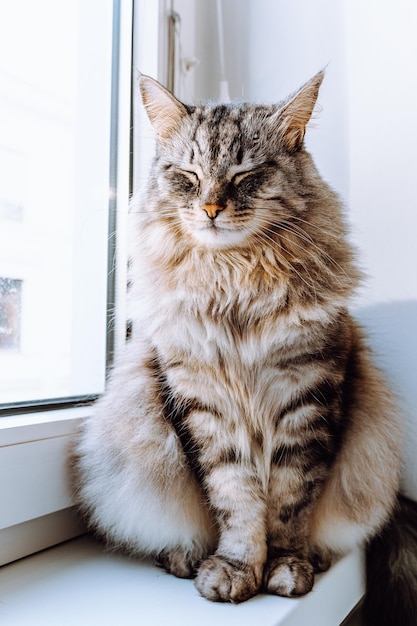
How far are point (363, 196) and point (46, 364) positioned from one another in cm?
91

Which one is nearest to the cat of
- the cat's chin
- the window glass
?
the cat's chin

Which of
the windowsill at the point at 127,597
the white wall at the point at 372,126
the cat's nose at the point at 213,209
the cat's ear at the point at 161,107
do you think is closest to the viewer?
the windowsill at the point at 127,597

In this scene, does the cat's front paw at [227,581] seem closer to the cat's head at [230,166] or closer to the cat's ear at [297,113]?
the cat's head at [230,166]

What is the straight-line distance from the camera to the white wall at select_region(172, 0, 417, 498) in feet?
4.28

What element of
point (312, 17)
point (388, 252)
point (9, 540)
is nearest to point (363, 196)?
point (388, 252)

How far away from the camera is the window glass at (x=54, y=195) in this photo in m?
1.09

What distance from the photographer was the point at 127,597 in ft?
2.88

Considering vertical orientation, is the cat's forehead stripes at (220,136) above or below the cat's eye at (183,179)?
above

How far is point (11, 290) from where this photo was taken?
3.58ft

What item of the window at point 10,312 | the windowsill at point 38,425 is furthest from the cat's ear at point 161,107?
the windowsill at point 38,425

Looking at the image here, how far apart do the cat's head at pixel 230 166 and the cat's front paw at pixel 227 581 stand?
1.83ft

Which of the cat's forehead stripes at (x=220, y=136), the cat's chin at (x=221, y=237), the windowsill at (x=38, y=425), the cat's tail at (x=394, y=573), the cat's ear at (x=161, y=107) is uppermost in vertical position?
the cat's ear at (x=161, y=107)

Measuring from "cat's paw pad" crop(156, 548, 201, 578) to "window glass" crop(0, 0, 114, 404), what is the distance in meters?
0.42

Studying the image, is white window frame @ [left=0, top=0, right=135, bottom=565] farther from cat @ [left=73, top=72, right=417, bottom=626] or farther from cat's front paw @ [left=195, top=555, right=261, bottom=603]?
cat's front paw @ [left=195, top=555, right=261, bottom=603]
